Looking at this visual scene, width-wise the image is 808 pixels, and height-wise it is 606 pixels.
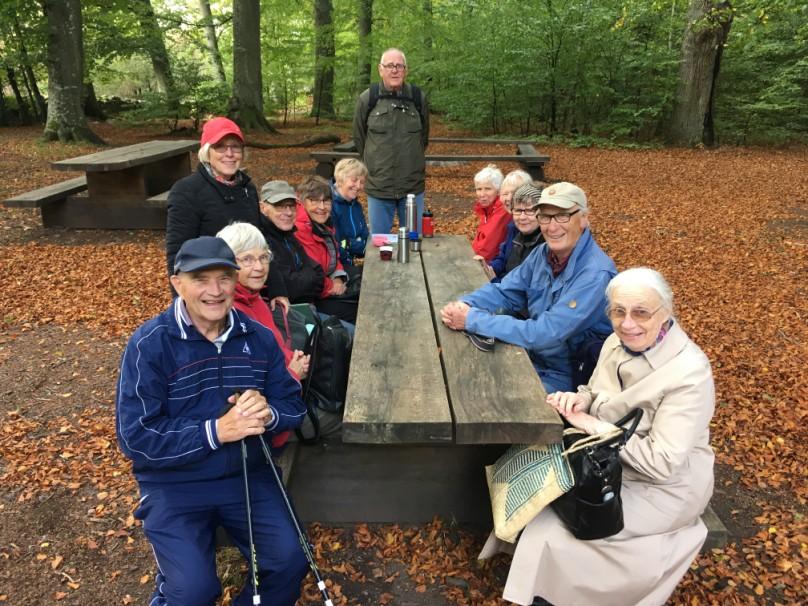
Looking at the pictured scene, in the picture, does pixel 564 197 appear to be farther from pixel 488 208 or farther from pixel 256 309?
pixel 488 208

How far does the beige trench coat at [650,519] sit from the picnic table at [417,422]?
35 centimetres

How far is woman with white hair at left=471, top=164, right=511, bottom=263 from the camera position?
4758 millimetres

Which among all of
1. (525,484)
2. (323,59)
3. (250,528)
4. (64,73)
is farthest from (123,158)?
(323,59)

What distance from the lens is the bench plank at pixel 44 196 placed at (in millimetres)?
7125

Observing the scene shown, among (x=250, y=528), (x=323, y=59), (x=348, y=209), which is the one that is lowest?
(x=250, y=528)

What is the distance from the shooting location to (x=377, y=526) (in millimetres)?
2969

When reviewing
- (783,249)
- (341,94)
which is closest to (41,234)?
(783,249)

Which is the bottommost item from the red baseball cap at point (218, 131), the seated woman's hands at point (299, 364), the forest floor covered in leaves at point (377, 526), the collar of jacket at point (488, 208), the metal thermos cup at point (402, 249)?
the forest floor covered in leaves at point (377, 526)

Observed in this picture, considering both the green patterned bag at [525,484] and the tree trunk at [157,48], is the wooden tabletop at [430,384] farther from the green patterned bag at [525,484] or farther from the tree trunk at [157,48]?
→ the tree trunk at [157,48]

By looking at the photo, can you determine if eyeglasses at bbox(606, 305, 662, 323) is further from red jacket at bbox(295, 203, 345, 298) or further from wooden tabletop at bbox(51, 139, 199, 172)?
wooden tabletop at bbox(51, 139, 199, 172)

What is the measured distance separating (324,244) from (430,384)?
218cm

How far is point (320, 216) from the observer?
14.1ft

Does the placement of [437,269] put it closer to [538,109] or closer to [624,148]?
[624,148]

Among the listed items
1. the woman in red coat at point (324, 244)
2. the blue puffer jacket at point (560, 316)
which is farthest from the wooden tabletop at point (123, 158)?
the blue puffer jacket at point (560, 316)
